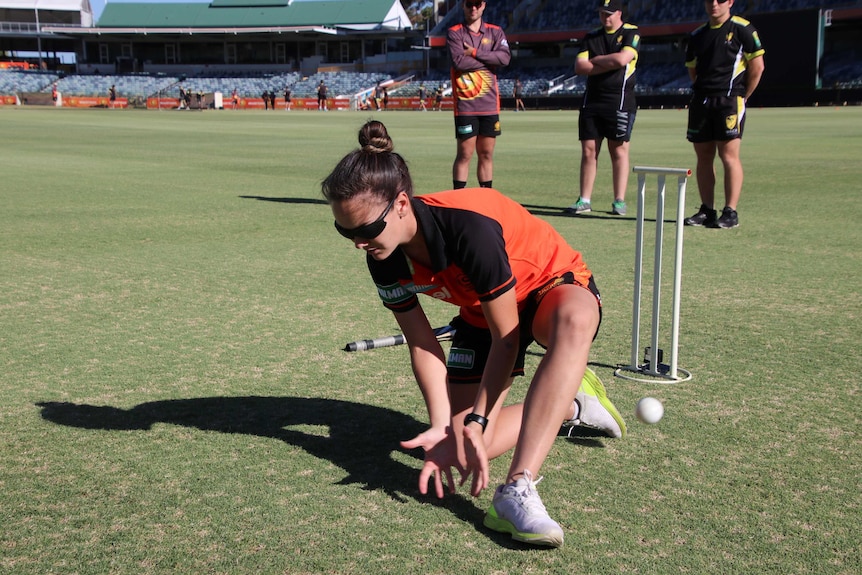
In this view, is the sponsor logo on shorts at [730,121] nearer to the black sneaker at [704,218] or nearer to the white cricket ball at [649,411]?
the black sneaker at [704,218]

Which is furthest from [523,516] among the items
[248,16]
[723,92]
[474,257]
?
[248,16]

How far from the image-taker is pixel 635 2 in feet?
215

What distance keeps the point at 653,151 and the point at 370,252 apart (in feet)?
50.2

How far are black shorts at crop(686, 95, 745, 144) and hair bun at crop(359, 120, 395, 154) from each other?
5943 millimetres

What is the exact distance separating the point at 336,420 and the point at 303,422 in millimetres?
136

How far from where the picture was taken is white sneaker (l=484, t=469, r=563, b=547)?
8.52ft

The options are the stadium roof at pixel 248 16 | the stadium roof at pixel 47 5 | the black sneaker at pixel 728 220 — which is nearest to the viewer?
the black sneaker at pixel 728 220

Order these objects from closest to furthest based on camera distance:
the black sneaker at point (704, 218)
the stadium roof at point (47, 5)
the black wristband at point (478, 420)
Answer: the black wristband at point (478, 420), the black sneaker at point (704, 218), the stadium roof at point (47, 5)

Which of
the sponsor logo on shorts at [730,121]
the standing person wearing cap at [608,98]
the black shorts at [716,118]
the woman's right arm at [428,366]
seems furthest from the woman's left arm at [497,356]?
the standing person wearing cap at [608,98]

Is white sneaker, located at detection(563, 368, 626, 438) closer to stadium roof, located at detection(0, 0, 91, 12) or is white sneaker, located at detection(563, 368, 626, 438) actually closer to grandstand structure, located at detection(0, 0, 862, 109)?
grandstand structure, located at detection(0, 0, 862, 109)

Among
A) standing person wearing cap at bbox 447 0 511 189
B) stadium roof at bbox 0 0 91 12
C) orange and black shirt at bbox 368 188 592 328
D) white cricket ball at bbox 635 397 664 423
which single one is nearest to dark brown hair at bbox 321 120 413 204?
orange and black shirt at bbox 368 188 592 328

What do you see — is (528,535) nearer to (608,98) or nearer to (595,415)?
(595,415)

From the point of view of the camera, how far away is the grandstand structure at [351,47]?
47625mm

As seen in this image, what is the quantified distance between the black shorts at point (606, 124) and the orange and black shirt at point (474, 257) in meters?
6.40
